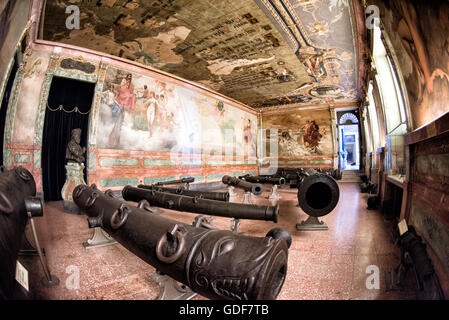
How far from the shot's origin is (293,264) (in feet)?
8.83

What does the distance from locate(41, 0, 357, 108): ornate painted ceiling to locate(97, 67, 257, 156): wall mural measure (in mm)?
980

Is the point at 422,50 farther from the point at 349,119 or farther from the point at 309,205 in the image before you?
the point at 349,119

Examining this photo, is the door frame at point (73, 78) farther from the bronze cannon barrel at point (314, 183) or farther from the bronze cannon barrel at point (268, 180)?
the bronze cannon barrel at point (314, 183)

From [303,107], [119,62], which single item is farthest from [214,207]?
[303,107]

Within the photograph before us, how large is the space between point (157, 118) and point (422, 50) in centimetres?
895

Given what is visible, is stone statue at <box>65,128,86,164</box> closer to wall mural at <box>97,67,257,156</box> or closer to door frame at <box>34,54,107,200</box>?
door frame at <box>34,54,107,200</box>

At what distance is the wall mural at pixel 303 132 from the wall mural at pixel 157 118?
5268mm

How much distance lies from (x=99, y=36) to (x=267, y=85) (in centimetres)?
843

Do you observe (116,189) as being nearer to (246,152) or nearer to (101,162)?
(101,162)

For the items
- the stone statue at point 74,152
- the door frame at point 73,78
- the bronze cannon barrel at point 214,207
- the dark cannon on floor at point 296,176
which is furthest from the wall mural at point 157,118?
the bronze cannon barrel at point 214,207

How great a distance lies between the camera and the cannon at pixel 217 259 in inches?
45.8
